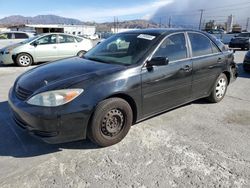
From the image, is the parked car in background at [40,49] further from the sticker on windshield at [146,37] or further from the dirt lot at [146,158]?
the dirt lot at [146,158]

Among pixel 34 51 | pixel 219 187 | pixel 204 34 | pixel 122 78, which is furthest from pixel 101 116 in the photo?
pixel 34 51

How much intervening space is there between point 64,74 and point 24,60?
288 inches

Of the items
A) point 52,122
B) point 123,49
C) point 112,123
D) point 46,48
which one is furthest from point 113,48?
point 46,48

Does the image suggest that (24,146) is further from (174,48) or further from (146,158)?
(174,48)

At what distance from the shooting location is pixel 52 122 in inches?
108

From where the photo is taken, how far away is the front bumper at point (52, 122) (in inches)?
107

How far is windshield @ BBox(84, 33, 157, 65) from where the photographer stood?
11.7 feet

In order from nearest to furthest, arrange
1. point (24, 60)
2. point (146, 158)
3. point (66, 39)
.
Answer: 1. point (146, 158)
2. point (24, 60)
3. point (66, 39)

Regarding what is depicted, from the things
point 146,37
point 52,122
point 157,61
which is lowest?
point 52,122

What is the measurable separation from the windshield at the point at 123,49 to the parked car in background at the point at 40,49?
4.94m

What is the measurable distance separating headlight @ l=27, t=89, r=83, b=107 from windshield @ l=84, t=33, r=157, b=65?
1.00 m

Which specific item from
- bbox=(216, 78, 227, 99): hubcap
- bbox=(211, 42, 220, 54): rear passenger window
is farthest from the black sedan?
bbox=(216, 78, 227, 99): hubcap

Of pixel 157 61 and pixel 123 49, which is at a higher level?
pixel 123 49

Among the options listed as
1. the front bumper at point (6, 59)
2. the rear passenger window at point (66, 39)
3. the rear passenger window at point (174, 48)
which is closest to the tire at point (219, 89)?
the rear passenger window at point (174, 48)
